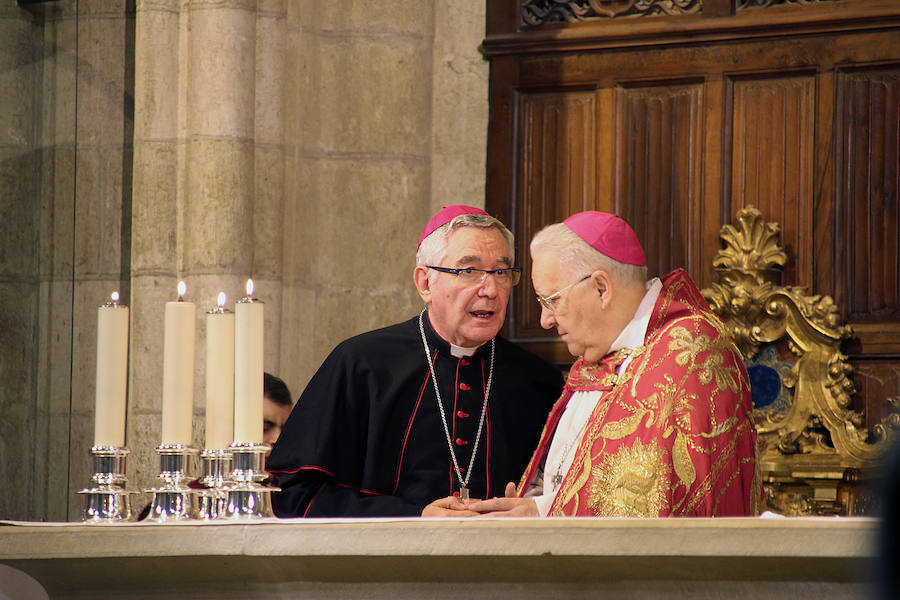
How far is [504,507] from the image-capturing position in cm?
296

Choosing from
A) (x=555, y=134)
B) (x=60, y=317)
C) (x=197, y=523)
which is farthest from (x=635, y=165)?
(x=197, y=523)

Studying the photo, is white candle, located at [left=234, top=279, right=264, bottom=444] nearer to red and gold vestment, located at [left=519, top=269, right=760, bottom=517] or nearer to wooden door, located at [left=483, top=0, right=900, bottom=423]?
red and gold vestment, located at [left=519, top=269, right=760, bottom=517]

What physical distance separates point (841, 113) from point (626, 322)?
6.48 feet

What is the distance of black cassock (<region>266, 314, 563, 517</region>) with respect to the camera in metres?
3.54

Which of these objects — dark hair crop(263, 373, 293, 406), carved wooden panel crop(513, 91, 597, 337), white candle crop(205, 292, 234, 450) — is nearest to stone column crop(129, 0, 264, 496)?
dark hair crop(263, 373, 293, 406)

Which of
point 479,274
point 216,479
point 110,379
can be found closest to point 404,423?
point 479,274

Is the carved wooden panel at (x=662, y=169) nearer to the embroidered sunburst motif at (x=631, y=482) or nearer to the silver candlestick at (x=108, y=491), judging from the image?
the embroidered sunburst motif at (x=631, y=482)

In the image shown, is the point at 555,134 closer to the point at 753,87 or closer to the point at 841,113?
the point at 753,87

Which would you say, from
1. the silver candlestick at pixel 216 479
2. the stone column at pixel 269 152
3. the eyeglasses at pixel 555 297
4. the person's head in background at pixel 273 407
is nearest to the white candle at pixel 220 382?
the silver candlestick at pixel 216 479

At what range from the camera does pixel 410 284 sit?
525 cm

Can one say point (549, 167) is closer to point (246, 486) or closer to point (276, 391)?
point (276, 391)

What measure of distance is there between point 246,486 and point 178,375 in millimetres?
256

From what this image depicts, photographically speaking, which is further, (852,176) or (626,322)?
(852,176)

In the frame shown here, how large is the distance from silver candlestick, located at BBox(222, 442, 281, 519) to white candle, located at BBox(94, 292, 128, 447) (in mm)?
251
